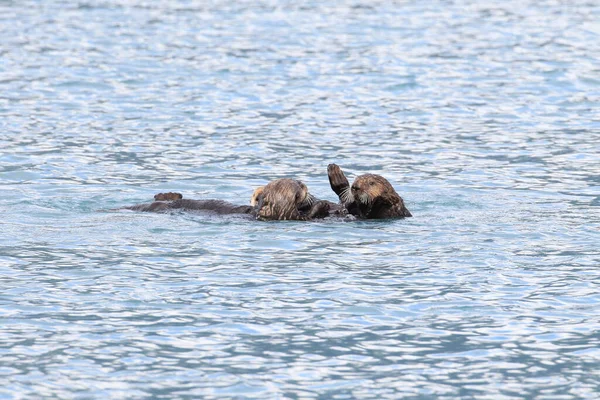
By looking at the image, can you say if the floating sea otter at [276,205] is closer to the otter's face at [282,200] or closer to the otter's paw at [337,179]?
the otter's face at [282,200]

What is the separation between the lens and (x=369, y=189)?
28.8 ft

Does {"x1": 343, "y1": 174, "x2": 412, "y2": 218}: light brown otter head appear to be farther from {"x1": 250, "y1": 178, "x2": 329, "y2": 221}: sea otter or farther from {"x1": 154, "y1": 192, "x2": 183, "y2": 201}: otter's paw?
{"x1": 154, "y1": 192, "x2": 183, "y2": 201}: otter's paw

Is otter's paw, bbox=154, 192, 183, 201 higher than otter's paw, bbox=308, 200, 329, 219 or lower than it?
higher

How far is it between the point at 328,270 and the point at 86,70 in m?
10.7

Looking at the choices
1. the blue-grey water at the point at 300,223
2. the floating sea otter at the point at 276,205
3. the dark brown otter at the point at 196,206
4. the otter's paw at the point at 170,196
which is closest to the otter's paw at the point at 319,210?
the floating sea otter at the point at 276,205

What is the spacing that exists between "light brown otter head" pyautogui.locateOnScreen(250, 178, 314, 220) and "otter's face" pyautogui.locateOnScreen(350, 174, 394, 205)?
0.40m

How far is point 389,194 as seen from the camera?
28.7 ft

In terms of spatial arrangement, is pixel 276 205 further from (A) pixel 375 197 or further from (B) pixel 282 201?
(A) pixel 375 197

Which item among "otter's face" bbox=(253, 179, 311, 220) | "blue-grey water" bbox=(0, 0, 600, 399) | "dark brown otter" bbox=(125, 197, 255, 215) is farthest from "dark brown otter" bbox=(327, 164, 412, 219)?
"dark brown otter" bbox=(125, 197, 255, 215)

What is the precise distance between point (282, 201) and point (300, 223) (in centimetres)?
23

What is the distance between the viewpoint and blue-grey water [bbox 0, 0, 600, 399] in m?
5.58

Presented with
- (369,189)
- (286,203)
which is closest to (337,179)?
(369,189)

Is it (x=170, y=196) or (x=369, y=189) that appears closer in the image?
(x=369, y=189)

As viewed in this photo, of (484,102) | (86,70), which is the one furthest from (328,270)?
(86,70)
